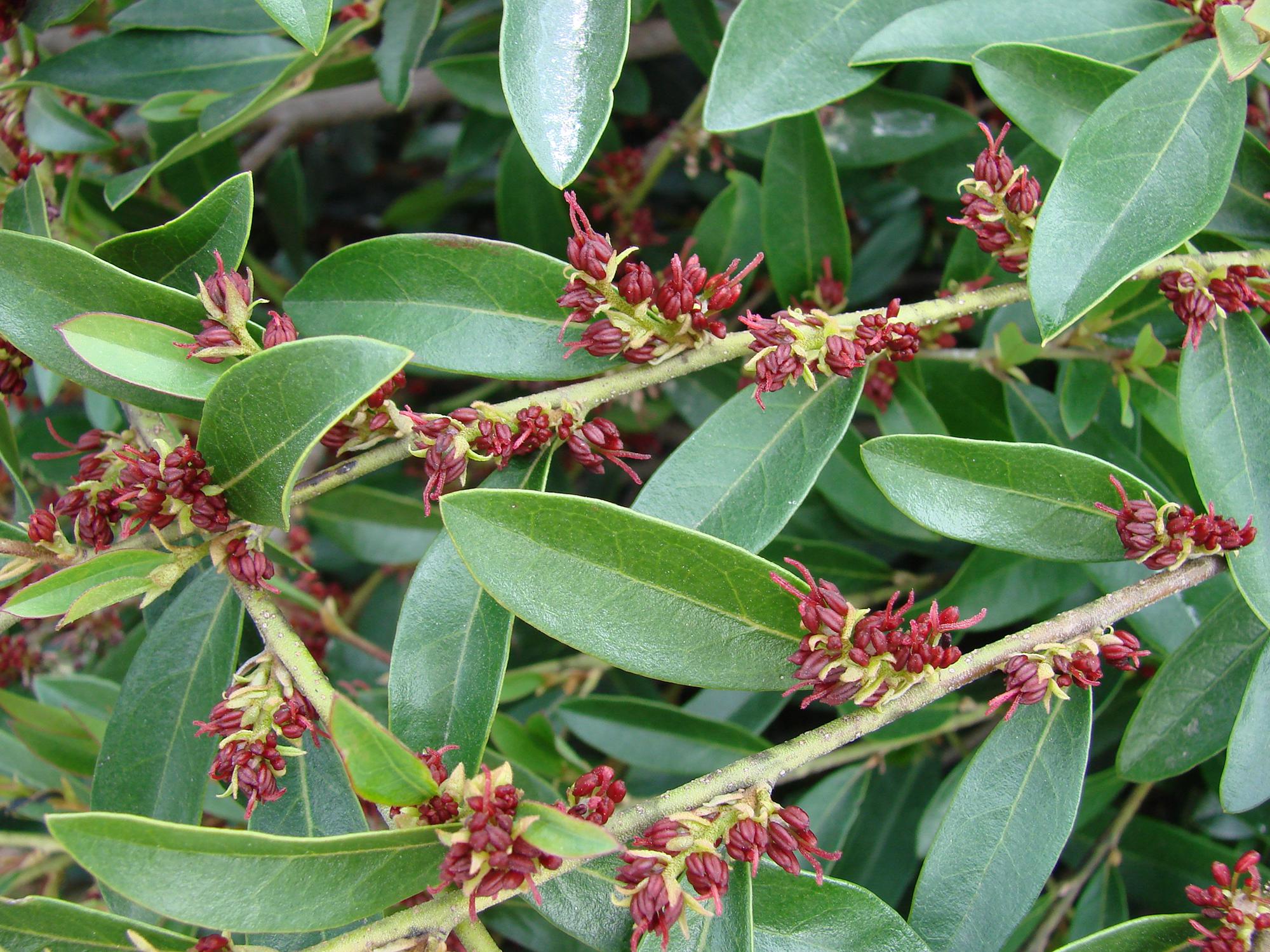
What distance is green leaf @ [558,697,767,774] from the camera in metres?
2.15

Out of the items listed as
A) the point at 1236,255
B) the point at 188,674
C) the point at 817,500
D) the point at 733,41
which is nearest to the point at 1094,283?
the point at 1236,255

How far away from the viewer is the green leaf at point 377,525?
251cm

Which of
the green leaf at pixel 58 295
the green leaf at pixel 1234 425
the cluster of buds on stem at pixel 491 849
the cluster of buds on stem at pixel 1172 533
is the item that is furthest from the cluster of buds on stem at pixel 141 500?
the green leaf at pixel 1234 425

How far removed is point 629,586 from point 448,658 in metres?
0.34

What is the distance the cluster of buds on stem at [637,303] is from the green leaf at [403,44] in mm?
874

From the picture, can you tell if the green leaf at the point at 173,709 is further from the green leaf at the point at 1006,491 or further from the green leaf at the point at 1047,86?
the green leaf at the point at 1047,86

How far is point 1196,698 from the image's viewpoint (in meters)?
1.70

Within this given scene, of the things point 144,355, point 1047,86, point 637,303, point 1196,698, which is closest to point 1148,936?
point 1196,698

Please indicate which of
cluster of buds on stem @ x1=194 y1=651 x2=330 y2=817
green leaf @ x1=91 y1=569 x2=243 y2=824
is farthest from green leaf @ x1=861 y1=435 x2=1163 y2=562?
green leaf @ x1=91 y1=569 x2=243 y2=824

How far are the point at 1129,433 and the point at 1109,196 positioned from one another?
85 centimetres

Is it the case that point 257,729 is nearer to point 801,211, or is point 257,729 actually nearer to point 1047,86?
point 801,211

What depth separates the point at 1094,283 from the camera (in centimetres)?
142

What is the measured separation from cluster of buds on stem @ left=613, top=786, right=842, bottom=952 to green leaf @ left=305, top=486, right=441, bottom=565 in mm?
1355

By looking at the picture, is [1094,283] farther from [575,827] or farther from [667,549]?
[575,827]
